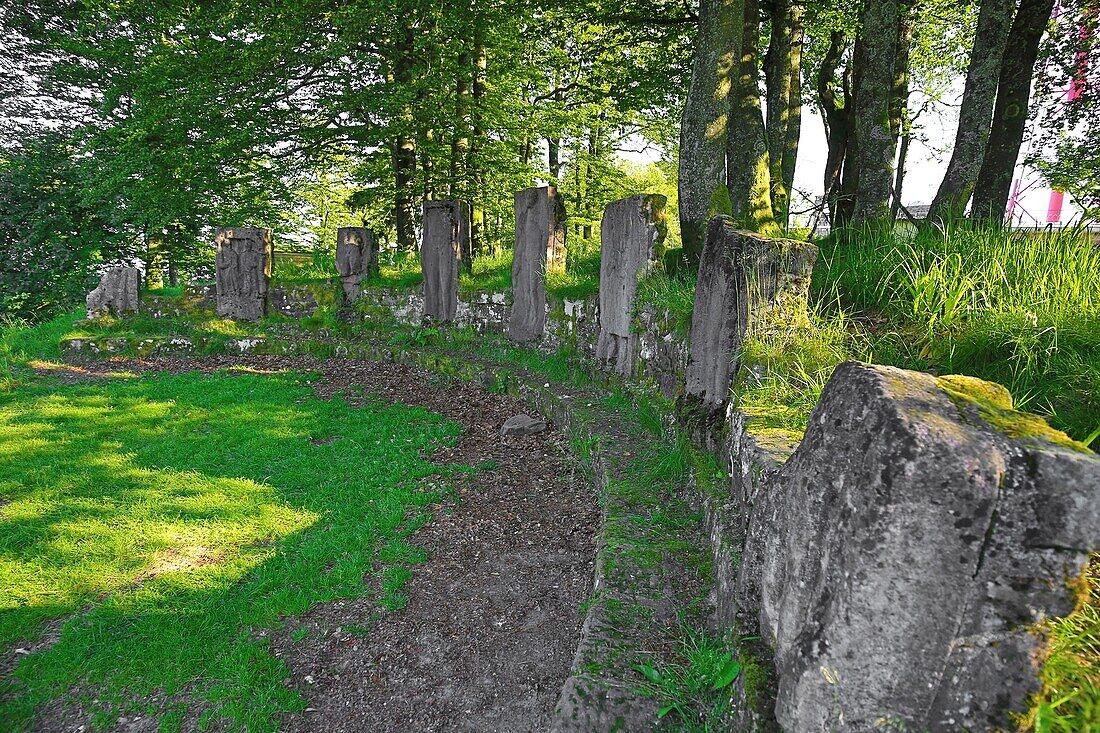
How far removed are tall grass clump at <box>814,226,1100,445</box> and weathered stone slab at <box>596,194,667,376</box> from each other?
7.71 feet

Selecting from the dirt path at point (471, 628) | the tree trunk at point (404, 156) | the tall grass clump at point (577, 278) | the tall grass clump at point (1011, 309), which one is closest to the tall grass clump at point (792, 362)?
the tall grass clump at point (1011, 309)

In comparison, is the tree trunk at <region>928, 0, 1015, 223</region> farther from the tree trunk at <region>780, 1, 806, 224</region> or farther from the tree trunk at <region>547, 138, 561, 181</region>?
the tree trunk at <region>547, 138, 561, 181</region>

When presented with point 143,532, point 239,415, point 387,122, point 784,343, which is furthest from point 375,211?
point 784,343

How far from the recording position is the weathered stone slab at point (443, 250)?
9.59 metres

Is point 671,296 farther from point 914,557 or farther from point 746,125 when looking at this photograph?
point 746,125

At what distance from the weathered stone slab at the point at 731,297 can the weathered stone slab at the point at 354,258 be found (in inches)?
326

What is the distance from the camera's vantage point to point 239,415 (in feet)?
22.7

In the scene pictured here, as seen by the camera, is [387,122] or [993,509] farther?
[387,122]

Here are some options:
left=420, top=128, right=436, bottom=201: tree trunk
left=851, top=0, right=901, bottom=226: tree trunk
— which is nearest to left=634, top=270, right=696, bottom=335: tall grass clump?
left=851, top=0, right=901, bottom=226: tree trunk

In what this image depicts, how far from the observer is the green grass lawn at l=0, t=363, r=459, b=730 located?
2.98m

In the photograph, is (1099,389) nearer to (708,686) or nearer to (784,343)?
(784,343)

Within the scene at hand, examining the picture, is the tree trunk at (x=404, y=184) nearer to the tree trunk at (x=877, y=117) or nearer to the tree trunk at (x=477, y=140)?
the tree trunk at (x=477, y=140)

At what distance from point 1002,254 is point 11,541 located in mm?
6493

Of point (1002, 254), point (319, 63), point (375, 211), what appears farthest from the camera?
point (375, 211)
